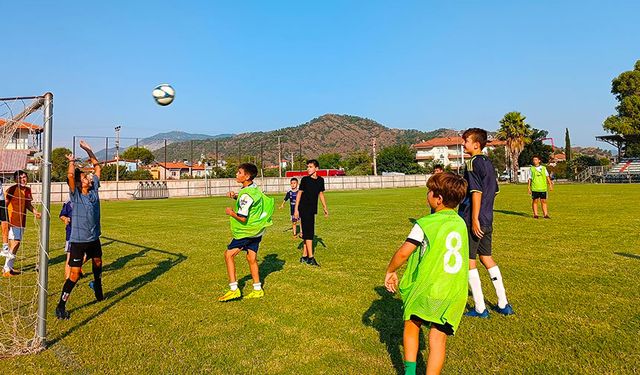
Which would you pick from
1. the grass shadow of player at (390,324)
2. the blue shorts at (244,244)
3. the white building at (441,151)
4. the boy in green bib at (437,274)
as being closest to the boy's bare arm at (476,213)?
the grass shadow of player at (390,324)

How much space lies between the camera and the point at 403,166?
9444cm

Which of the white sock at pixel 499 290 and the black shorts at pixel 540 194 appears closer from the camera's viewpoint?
the white sock at pixel 499 290

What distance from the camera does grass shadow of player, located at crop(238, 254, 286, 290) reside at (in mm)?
7528

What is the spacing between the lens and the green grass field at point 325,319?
405 cm

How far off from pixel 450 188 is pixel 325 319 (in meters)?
2.70

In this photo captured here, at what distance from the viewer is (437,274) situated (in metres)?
3.27

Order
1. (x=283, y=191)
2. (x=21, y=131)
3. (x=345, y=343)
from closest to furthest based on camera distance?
(x=345, y=343)
(x=21, y=131)
(x=283, y=191)

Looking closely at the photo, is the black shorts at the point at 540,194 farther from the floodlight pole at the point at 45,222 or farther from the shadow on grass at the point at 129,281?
the floodlight pole at the point at 45,222

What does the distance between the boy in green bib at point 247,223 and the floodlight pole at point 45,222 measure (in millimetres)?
2258

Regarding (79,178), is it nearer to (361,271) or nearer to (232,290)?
(232,290)

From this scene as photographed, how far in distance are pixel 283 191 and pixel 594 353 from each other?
166ft

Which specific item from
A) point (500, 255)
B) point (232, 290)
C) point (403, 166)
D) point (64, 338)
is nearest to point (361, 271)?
point (232, 290)

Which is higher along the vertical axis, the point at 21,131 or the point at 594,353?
the point at 21,131

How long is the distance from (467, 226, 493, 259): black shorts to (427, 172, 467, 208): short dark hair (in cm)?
211
